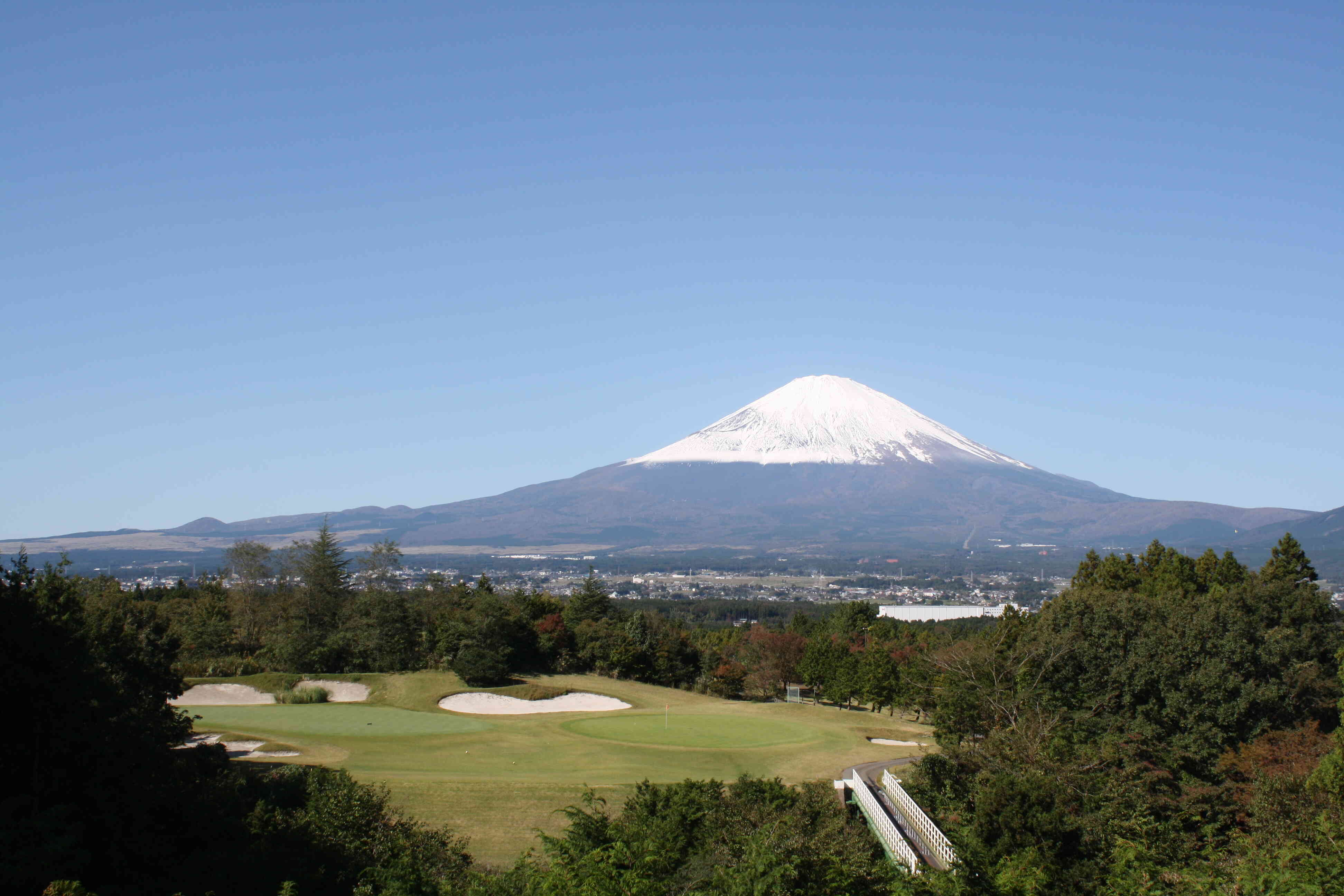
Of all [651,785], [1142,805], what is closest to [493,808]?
→ [651,785]

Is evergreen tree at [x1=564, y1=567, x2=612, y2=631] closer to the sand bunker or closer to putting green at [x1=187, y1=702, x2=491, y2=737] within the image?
putting green at [x1=187, y1=702, x2=491, y2=737]

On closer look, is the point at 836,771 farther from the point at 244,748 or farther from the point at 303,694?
the point at 303,694

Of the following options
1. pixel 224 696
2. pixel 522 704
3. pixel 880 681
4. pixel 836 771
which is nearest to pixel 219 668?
pixel 224 696

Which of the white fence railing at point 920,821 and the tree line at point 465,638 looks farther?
the tree line at point 465,638

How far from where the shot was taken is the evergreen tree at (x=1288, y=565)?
43.5 m

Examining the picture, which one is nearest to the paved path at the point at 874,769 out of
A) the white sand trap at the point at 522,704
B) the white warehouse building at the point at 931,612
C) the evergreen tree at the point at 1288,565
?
the white sand trap at the point at 522,704

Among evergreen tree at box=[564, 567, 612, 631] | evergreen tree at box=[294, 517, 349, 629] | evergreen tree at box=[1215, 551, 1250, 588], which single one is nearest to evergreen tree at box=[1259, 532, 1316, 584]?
evergreen tree at box=[1215, 551, 1250, 588]

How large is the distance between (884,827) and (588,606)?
1714 inches

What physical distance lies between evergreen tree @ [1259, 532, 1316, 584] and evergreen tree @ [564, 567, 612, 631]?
35435mm

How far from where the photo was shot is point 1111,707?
32.1m

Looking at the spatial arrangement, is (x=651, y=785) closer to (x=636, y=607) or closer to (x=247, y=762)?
(x=247, y=762)

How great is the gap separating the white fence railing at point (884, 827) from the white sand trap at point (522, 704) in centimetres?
1901

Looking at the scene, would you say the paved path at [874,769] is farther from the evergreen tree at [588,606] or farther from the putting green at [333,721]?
the evergreen tree at [588,606]

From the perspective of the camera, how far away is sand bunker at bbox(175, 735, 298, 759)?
93.0ft
